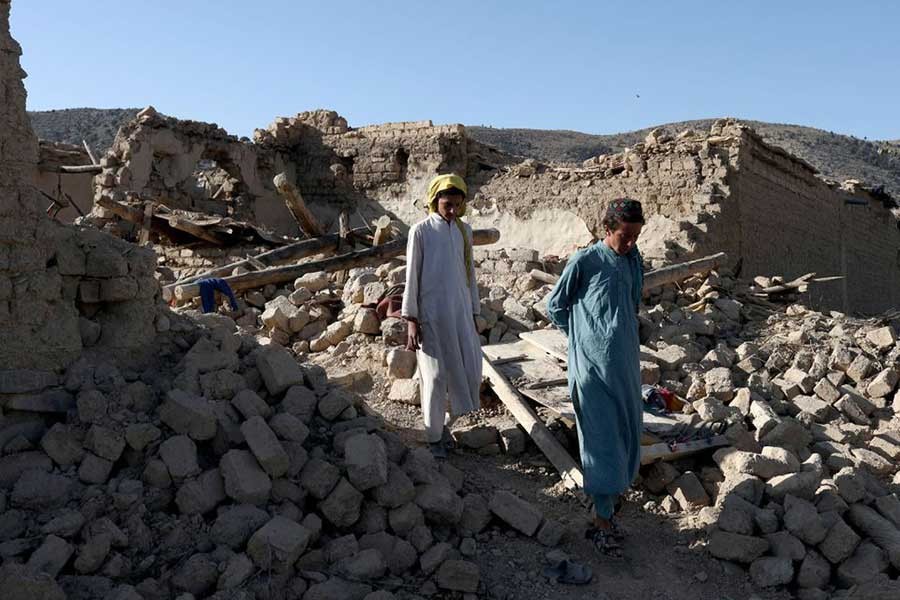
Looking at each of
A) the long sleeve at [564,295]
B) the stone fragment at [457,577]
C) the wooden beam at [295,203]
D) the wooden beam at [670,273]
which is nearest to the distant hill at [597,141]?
the wooden beam at [295,203]

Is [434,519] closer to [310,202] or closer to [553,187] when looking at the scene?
[553,187]

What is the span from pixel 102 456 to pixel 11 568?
671 millimetres

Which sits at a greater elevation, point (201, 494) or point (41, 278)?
point (41, 278)

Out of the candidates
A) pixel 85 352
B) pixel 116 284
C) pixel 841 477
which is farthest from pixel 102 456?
pixel 841 477

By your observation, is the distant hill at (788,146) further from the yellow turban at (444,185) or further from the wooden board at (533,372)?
the yellow turban at (444,185)

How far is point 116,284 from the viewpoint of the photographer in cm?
345

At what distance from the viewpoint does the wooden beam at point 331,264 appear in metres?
7.14

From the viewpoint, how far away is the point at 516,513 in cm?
340

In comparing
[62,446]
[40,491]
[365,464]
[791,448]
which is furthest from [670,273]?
[40,491]

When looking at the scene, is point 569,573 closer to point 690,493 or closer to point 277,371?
point 690,493

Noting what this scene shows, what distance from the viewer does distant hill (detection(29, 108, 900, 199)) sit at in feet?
109

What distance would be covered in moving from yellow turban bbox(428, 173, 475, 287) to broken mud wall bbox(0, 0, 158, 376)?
4.75 ft

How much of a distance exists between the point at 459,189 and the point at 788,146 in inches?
1388

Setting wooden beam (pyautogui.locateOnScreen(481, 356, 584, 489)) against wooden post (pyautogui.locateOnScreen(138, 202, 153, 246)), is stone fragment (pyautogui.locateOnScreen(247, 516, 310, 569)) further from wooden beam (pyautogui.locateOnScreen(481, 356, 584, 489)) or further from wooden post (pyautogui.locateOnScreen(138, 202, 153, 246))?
wooden post (pyautogui.locateOnScreen(138, 202, 153, 246))
